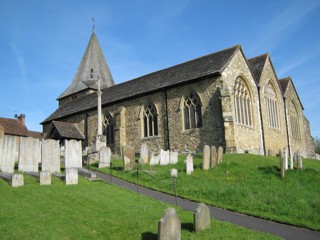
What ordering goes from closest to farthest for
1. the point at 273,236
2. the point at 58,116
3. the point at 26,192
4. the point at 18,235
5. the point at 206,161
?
the point at 18,235
the point at 273,236
the point at 26,192
the point at 206,161
the point at 58,116

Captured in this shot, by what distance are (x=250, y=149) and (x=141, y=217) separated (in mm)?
16648

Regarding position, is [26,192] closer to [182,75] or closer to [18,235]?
[18,235]

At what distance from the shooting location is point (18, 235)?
23.6 feet

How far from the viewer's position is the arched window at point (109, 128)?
3038 centimetres

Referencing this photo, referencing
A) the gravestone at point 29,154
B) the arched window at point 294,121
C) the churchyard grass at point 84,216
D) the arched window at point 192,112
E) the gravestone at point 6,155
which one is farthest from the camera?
the arched window at point 294,121

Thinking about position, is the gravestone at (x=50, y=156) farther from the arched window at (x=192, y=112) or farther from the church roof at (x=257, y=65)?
the church roof at (x=257, y=65)

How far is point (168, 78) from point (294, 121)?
1471cm

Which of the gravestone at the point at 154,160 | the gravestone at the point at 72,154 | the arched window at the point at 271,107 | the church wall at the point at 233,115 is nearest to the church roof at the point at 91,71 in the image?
the arched window at the point at 271,107

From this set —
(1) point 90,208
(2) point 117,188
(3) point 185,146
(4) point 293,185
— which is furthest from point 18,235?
(3) point 185,146

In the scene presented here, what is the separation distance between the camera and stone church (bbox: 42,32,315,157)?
76.5 ft

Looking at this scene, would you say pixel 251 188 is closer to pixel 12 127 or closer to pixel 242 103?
pixel 242 103

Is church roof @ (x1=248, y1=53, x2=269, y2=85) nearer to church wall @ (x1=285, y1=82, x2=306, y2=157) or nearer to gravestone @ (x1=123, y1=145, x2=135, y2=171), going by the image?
church wall @ (x1=285, y1=82, x2=306, y2=157)

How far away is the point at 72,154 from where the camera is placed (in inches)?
620

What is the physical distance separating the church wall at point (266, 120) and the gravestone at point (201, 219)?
58.3 feet
